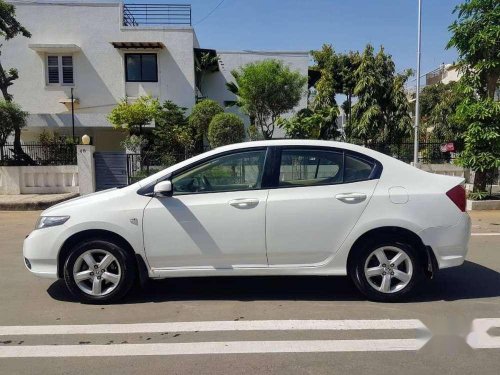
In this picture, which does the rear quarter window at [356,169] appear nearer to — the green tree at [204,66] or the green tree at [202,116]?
the green tree at [202,116]

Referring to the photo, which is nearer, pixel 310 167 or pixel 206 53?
pixel 310 167

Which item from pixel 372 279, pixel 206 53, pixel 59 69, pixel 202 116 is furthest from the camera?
pixel 206 53

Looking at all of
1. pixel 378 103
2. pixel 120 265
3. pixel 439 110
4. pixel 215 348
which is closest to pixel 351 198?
pixel 215 348

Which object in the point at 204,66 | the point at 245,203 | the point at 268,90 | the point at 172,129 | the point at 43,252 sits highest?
the point at 204,66

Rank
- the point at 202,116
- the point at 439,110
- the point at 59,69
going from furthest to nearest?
the point at 439,110 → the point at 59,69 → the point at 202,116

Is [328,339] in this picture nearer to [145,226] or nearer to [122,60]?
[145,226]

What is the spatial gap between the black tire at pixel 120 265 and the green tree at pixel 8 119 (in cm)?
1198

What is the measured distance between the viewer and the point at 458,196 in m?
4.78

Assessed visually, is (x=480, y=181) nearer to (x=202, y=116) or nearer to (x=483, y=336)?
(x=483, y=336)

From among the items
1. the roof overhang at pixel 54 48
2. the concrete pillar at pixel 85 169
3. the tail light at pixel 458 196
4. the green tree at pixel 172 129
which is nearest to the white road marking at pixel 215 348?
the tail light at pixel 458 196

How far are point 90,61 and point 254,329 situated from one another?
22974 millimetres

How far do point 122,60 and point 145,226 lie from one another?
21.4 metres

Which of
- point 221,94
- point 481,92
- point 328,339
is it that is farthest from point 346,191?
point 221,94

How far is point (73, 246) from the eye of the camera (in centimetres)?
478
